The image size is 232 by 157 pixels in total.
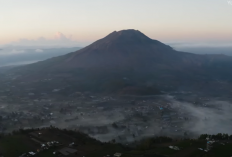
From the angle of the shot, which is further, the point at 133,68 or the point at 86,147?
the point at 133,68

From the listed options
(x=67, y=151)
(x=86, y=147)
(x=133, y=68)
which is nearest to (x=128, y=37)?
(x=133, y=68)

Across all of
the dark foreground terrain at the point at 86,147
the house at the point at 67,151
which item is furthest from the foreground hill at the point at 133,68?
the house at the point at 67,151

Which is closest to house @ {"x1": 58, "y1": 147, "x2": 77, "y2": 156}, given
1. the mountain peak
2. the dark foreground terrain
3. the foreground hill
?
the dark foreground terrain

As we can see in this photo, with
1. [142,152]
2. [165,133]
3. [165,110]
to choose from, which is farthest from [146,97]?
[142,152]

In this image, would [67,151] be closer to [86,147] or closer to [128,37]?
[86,147]

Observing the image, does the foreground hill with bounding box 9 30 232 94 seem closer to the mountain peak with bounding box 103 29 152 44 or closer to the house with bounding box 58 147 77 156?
the mountain peak with bounding box 103 29 152 44

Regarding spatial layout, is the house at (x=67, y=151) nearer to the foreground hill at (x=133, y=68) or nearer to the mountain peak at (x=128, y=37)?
the foreground hill at (x=133, y=68)

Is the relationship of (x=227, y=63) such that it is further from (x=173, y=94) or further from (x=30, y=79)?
Result: (x=30, y=79)
